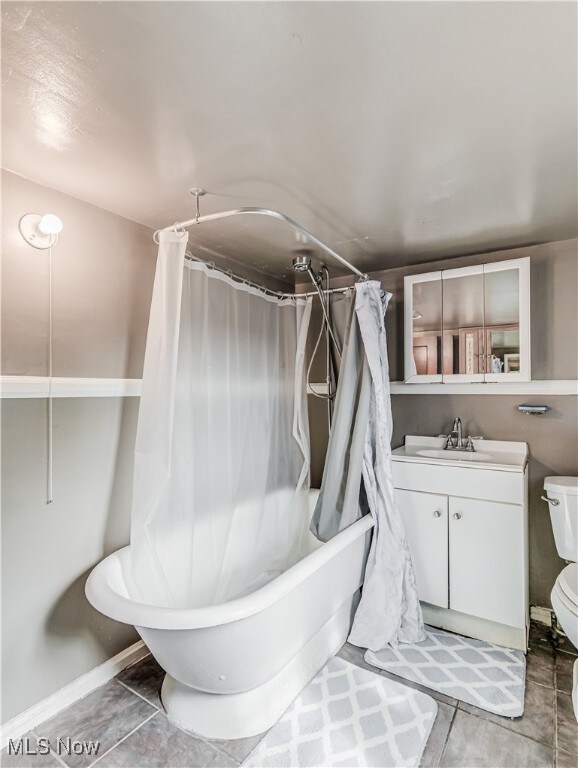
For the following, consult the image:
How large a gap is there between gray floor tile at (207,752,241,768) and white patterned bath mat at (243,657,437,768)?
0.04 m

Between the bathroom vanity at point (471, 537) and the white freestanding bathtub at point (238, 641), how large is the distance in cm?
61

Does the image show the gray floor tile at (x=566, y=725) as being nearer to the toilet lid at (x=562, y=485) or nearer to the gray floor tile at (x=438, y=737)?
the gray floor tile at (x=438, y=737)

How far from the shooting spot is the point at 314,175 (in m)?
1.63

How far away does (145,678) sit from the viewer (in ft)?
6.19

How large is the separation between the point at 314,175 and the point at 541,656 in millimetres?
2538

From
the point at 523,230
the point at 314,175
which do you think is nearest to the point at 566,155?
the point at 523,230

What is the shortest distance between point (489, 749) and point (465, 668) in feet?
1.47

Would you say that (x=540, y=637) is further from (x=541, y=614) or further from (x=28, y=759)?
(x=28, y=759)

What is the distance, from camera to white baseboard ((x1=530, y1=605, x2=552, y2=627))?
2326 mm

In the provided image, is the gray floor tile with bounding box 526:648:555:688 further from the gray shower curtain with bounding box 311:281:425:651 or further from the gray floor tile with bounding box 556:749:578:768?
the gray shower curtain with bounding box 311:281:425:651

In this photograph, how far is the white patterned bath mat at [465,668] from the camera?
1.76 meters

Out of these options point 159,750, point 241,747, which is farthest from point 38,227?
point 241,747

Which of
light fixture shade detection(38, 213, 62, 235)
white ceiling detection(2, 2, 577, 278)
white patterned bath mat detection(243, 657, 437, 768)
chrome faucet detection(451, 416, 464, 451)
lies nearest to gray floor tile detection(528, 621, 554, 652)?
white patterned bath mat detection(243, 657, 437, 768)

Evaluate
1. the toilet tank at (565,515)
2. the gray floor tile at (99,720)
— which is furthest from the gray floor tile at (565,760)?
the gray floor tile at (99,720)
